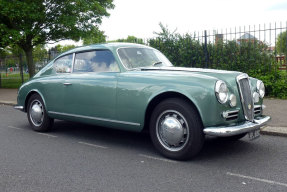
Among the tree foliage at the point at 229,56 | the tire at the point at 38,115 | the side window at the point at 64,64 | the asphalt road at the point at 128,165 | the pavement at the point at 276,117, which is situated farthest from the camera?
the tree foliage at the point at 229,56

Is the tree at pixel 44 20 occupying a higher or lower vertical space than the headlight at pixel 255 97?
higher

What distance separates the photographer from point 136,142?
525cm

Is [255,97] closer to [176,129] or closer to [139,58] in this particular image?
[176,129]

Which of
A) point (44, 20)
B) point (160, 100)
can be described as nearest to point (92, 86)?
point (160, 100)

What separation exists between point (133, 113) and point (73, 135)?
1879 millimetres

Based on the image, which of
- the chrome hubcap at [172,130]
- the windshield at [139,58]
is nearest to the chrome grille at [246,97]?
the chrome hubcap at [172,130]

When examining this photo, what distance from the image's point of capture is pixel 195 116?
3.94 metres

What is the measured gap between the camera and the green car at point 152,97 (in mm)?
3908

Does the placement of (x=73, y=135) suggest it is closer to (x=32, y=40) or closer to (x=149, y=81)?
(x=149, y=81)

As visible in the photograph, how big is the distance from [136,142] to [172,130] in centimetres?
130

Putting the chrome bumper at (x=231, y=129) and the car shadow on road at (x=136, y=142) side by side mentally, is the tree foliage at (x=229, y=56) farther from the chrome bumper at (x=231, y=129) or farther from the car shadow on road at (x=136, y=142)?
the chrome bumper at (x=231, y=129)


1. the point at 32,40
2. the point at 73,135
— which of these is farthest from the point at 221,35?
A: the point at 32,40

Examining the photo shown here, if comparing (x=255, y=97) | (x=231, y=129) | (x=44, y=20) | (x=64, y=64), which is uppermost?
(x=44, y=20)

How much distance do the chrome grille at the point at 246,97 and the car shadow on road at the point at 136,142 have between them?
2.07ft
